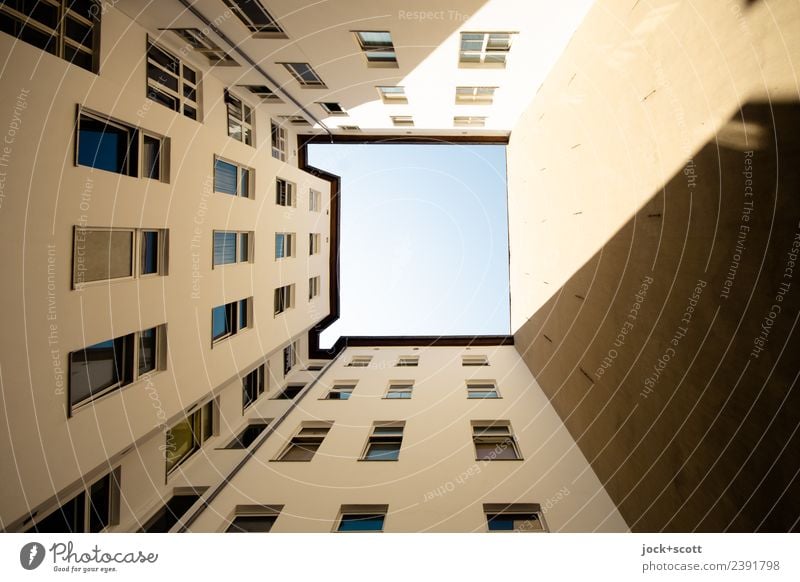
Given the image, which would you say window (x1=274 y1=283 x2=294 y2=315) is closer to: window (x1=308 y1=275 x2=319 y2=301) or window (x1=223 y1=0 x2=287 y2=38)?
window (x1=308 y1=275 x2=319 y2=301)

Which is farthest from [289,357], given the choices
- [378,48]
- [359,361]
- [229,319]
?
[378,48]

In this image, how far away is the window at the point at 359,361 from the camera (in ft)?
68.1

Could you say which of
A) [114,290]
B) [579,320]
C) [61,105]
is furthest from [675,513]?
[61,105]

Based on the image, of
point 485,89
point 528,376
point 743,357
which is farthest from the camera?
point 528,376

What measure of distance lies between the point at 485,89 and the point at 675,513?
53.5 feet

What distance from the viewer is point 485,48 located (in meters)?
13.1

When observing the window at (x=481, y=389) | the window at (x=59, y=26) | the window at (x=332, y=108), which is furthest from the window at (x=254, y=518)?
the window at (x=332, y=108)

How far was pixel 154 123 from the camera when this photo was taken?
31.3 ft

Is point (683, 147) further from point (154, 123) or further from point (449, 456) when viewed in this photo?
point (154, 123)

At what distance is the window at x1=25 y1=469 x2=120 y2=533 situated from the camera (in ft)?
25.3

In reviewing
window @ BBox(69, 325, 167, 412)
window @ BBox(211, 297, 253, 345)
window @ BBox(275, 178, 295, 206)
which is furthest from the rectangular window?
window @ BBox(275, 178, 295, 206)

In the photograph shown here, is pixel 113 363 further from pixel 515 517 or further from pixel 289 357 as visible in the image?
pixel 289 357

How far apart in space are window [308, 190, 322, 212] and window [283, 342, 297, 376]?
834 cm

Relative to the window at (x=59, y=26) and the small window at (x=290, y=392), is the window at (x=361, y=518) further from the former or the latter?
the window at (x=59, y=26)
